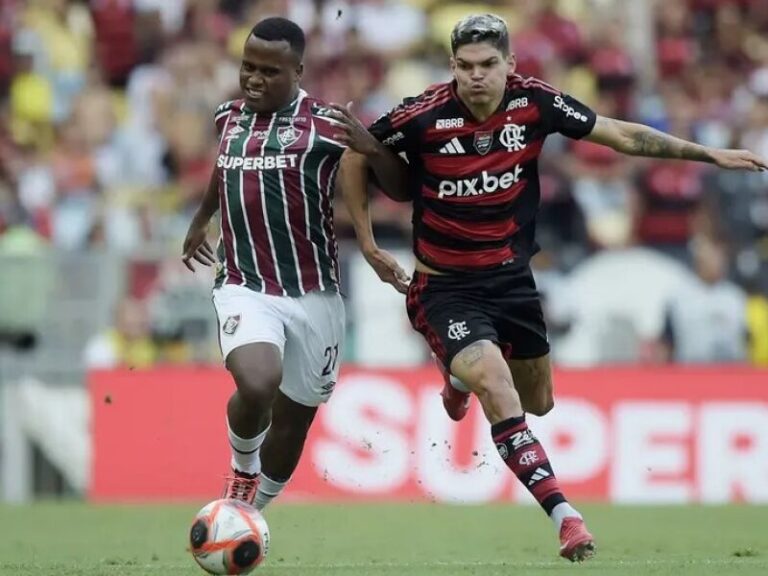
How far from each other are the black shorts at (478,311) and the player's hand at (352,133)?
0.80m

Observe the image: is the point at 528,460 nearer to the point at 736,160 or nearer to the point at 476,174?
the point at 476,174

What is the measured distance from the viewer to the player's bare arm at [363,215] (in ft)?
30.9

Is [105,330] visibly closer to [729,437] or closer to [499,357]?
[729,437]

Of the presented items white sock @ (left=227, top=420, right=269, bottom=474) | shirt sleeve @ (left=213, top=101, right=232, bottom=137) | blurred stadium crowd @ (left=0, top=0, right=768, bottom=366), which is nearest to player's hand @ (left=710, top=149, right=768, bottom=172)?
shirt sleeve @ (left=213, top=101, right=232, bottom=137)

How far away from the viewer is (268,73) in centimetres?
907

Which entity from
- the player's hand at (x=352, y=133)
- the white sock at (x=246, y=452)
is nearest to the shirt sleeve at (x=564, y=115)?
the player's hand at (x=352, y=133)

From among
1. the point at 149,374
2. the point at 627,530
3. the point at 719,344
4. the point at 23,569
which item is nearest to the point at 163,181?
the point at 149,374

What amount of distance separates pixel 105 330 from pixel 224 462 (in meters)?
2.14

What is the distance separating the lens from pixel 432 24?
19.8 m

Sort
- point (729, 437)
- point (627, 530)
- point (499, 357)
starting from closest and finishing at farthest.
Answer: point (499, 357)
point (627, 530)
point (729, 437)

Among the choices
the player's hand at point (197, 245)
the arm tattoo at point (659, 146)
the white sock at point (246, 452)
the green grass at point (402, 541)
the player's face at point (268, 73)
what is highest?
the player's face at point (268, 73)

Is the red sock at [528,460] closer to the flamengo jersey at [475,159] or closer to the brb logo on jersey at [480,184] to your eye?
the flamengo jersey at [475,159]

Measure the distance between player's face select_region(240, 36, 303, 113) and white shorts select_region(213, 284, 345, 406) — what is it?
962 millimetres

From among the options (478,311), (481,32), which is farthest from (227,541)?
(481,32)
